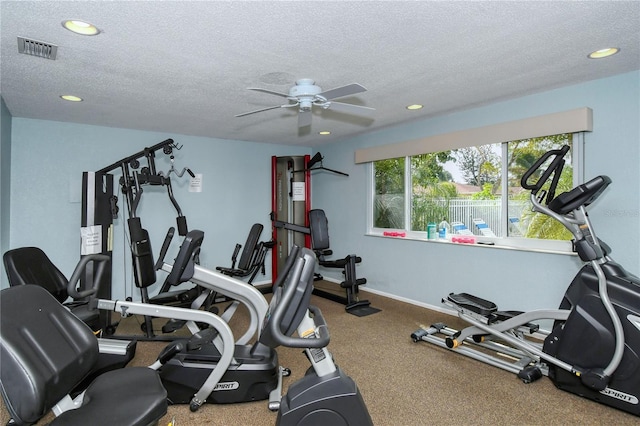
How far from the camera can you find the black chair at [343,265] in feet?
14.1

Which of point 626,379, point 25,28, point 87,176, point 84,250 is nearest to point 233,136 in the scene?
point 87,176

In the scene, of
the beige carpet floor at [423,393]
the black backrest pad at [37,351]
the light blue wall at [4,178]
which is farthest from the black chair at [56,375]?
the light blue wall at [4,178]

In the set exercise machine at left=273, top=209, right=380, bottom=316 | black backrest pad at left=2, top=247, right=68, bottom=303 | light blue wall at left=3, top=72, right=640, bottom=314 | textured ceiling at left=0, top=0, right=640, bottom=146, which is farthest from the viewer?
exercise machine at left=273, top=209, right=380, bottom=316

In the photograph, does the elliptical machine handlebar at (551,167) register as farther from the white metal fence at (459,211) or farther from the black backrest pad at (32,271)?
the black backrest pad at (32,271)

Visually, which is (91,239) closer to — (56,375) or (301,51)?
(56,375)

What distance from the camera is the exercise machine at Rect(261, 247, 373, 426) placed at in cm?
144

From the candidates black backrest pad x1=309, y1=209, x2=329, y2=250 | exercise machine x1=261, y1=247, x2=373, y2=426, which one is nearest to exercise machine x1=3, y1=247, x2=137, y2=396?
exercise machine x1=261, y1=247, x2=373, y2=426

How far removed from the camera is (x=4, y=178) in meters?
3.37

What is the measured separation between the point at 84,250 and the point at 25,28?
7.98ft

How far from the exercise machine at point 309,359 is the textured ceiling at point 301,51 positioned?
1.28m

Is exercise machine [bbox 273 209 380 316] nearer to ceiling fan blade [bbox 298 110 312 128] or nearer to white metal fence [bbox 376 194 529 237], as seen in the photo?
white metal fence [bbox 376 194 529 237]

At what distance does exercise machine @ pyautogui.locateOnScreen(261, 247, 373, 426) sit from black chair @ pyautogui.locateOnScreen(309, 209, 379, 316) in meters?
2.54

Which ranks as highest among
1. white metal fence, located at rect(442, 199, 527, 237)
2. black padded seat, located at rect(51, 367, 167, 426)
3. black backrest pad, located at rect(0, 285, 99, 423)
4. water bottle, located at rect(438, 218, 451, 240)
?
white metal fence, located at rect(442, 199, 527, 237)

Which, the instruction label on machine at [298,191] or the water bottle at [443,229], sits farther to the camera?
the instruction label on machine at [298,191]
